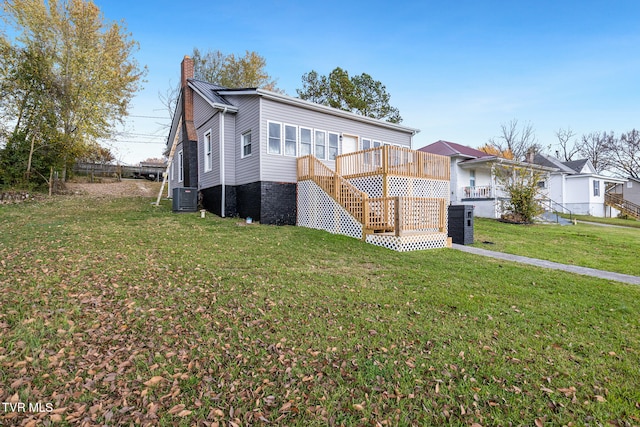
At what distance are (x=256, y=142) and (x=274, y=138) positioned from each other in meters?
0.69

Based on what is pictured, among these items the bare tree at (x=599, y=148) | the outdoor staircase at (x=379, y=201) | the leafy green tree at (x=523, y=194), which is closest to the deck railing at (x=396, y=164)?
the outdoor staircase at (x=379, y=201)

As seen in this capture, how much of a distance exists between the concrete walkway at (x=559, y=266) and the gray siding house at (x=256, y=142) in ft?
20.9

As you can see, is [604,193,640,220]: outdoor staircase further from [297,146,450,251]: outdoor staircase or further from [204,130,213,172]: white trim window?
[204,130,213,172]: white trim window

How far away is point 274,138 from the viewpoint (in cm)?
1192

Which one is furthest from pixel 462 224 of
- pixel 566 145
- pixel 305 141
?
pixel 566 145

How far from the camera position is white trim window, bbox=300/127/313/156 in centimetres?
1262

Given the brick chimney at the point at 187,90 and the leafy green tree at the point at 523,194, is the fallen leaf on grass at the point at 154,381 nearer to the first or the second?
the brick chimney at the point at 187,90

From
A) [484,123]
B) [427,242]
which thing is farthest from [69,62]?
[484,123]

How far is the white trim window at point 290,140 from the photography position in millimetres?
12227

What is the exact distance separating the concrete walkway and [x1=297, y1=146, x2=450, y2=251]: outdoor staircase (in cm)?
105

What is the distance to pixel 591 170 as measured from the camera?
95.3ft

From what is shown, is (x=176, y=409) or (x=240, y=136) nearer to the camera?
(x=176, y=409)

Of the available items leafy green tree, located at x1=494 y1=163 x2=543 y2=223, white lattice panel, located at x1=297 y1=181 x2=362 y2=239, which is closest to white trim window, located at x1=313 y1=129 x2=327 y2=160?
white lattice panel, located at x1=297 y1=181 x2=362 y2=239

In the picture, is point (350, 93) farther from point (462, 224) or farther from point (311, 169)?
point (462, 224)
